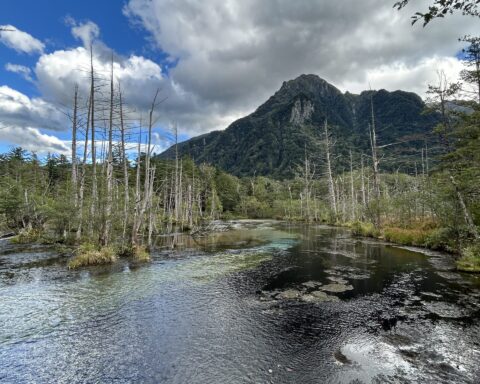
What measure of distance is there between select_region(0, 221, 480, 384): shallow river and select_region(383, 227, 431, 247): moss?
26.6ft

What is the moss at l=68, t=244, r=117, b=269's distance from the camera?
781 inches

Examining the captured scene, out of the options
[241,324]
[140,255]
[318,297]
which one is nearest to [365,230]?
[318,297]

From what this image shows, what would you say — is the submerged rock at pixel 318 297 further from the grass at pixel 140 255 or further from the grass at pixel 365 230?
the grass at pixel 365 230

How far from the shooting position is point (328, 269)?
1867 centimetres

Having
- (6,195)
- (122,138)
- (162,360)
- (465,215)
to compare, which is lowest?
(162,360)

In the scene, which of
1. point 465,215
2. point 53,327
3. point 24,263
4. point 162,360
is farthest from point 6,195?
point 465,215

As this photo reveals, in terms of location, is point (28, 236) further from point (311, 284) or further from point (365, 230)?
point (365, 230)

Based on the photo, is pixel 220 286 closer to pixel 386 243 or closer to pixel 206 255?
pixel 206 255

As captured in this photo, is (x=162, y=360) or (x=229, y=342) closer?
(x=162, y=360)

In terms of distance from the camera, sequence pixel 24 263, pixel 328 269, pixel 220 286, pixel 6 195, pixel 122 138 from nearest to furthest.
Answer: pixel 220 286 < pixel 328 269 < pixel 24 263 < pixel 122 138 < pixel 6 195

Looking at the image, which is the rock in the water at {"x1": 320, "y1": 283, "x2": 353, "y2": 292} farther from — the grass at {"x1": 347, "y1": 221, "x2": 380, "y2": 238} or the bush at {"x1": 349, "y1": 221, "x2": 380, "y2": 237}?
the bush at {"x1": 349, "y1": 221, "x2": 380, "y2": 237}

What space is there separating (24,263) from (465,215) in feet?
98.9

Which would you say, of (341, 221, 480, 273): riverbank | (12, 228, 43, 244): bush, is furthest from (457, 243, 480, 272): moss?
(12, 228, 43, 244): bush

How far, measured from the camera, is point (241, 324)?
10469mm
